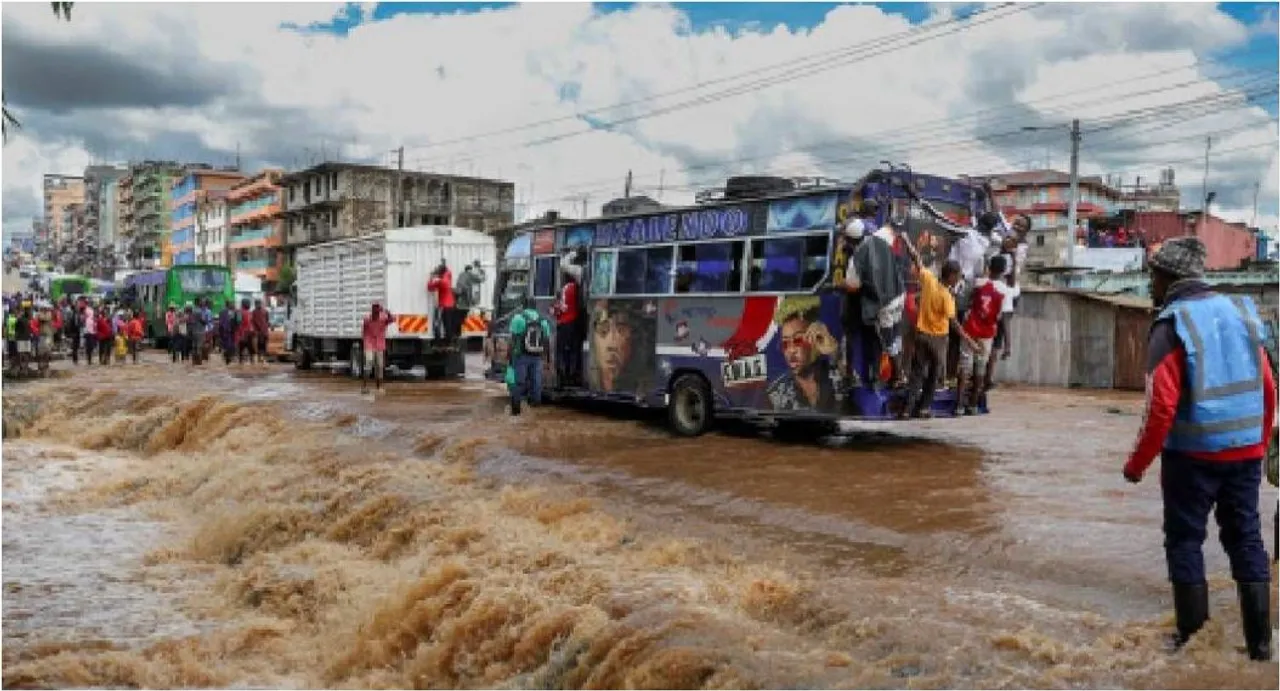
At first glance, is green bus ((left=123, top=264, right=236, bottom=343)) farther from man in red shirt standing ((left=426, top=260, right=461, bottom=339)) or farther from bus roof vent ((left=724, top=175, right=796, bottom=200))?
bus roof vent ((left=724, top=175, right=796, bottom=200))

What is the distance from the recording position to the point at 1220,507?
4.91 m

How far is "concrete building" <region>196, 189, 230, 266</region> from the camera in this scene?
3915 inches

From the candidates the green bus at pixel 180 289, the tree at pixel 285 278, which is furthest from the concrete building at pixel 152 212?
the green bus at pixel 180 289

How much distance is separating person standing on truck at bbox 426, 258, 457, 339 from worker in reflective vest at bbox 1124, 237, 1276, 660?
18.1 metres

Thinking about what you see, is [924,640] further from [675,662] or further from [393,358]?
[393,358]

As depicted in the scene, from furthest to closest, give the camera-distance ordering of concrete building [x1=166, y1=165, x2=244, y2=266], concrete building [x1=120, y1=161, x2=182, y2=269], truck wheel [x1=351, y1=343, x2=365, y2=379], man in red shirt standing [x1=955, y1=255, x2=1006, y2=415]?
concrete building [x1=120, y1=161, x2=182, y2=269] < concrete building [x1=166, y1=165, x2=244, y2=266] < truck wheel [x1=351, y1=343, x2=365, y2=379] < man in red shirt standing [x1=955, y1=255, x2=1006, y2=415]

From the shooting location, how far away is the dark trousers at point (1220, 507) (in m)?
4.82

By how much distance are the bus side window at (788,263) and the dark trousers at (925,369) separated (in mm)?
1269

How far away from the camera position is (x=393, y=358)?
72.7 feet

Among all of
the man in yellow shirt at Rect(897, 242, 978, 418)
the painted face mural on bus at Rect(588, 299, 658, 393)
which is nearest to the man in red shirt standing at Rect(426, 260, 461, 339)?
the painted face mural on bus at Rect(588, 299, 658, 393)

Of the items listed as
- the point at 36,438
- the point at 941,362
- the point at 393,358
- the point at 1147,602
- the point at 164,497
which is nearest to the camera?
the point at 1147,602

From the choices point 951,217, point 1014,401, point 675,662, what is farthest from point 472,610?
point 1014,401

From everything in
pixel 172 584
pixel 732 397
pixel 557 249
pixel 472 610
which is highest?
pixel 557 249

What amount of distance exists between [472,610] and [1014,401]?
15513 millimetres
